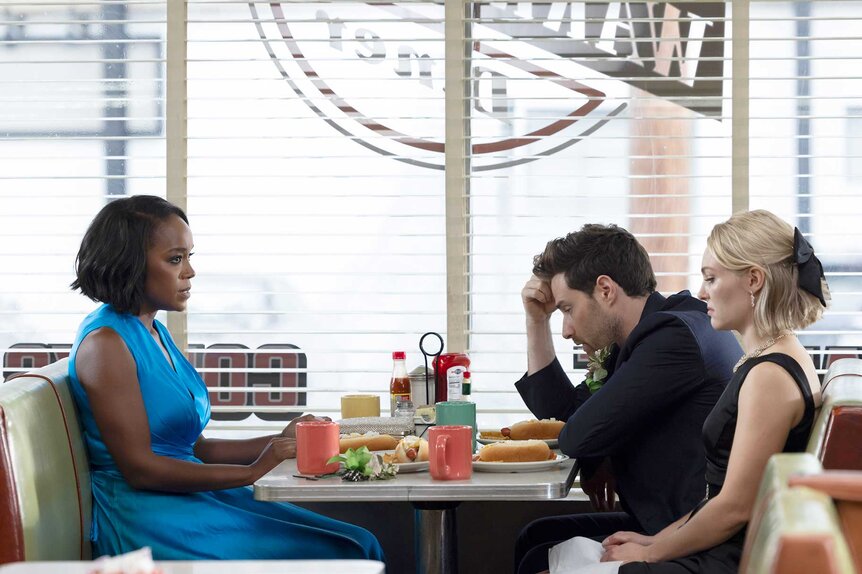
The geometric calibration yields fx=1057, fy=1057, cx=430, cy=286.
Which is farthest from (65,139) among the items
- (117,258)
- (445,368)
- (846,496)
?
(846,496)

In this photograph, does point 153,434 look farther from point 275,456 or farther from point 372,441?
point 372,441

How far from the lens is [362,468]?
86.2 inches

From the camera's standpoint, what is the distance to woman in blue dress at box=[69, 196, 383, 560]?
2482mm

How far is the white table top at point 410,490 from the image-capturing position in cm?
212

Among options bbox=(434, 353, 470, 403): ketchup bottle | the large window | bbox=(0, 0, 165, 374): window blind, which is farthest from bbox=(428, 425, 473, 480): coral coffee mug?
bbox=(0, 0, 165, 374): window blind

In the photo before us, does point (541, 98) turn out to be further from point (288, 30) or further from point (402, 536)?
point (402, 536)

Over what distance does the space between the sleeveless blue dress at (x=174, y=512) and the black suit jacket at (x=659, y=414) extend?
0.68 meters

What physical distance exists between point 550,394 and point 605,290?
46 centimetres

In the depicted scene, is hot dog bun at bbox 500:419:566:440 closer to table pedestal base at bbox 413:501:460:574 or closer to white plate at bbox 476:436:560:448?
white plate at bbox 476:436:560:448

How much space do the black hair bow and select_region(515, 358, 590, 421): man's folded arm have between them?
1.01 meters

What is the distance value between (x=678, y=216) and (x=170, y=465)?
6.44ft

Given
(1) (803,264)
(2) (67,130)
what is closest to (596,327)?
(1) (803,264)

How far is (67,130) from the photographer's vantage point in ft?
12.5

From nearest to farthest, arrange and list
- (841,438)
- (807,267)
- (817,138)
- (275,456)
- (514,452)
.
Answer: (841,438)
(807,267)
(514,452)
(275,456)
(817,138)
